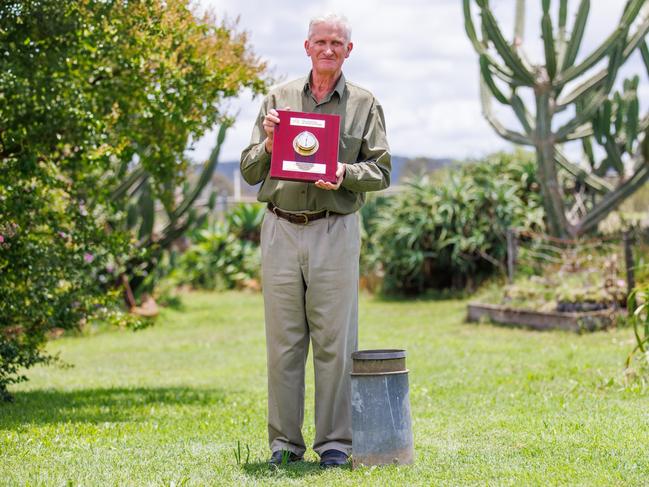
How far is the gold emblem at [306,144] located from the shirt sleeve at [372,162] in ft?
0.64

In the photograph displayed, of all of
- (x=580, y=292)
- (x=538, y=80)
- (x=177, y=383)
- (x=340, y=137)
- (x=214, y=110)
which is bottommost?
(x=177, y=383)

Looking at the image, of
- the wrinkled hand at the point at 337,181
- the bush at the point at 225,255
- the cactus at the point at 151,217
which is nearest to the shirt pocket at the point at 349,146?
the wrinkled hand at the point at 337,181

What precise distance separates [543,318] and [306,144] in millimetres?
8186

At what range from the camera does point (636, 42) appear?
48.3 ft

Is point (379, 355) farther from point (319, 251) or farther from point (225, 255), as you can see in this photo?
point (225, 255)

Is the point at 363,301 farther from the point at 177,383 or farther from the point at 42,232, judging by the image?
the point at 42,232

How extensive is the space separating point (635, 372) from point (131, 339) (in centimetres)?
876

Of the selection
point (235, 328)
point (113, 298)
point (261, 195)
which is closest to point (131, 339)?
point (235, 328)

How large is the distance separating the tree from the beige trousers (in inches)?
120

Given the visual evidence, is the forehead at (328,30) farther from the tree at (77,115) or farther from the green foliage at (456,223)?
the green foliage at (456,223)

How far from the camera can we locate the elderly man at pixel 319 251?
4.88 meters

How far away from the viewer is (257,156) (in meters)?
4.86

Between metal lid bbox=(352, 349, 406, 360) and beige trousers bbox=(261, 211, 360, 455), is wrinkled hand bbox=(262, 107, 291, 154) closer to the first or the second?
beige trousers bbox=(261, 211, 360, 455)

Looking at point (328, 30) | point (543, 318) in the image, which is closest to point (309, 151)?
point (328, 30)
